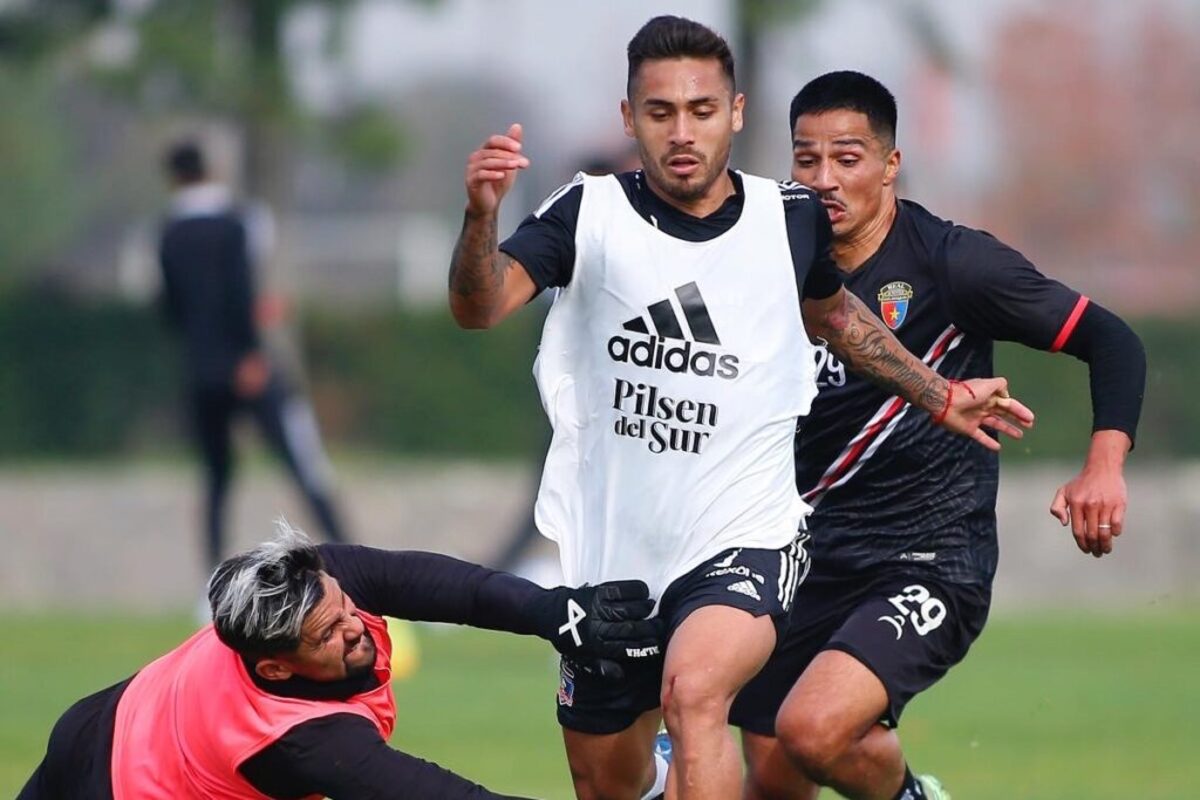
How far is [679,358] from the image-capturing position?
583cm

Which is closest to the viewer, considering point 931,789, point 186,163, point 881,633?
point 881,633

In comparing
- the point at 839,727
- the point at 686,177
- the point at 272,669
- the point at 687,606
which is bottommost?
the point at 839,727

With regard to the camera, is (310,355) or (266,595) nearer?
(266,595)

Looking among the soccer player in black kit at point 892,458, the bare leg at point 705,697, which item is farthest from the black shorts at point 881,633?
the bare leg at point 705,697

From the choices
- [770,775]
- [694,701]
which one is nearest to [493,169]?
[694,701]

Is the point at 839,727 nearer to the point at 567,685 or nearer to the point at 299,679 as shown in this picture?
the point at 567,685

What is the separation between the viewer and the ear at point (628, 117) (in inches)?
237

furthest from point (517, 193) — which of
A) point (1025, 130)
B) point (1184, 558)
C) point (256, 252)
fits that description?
point (256, 252)

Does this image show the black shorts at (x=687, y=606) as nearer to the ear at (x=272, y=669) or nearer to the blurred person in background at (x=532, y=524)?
the ear at (x=272, y=669)

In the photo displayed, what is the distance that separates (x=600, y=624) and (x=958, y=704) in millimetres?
5848

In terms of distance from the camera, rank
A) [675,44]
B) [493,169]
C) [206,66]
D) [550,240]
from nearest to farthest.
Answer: [493,169] < [550,240] < [675,44] < [206,66]

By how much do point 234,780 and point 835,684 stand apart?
72.7 inches

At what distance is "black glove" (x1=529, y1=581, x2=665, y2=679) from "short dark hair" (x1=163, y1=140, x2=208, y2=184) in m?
8.37

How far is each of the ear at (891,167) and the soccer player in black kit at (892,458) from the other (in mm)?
20
